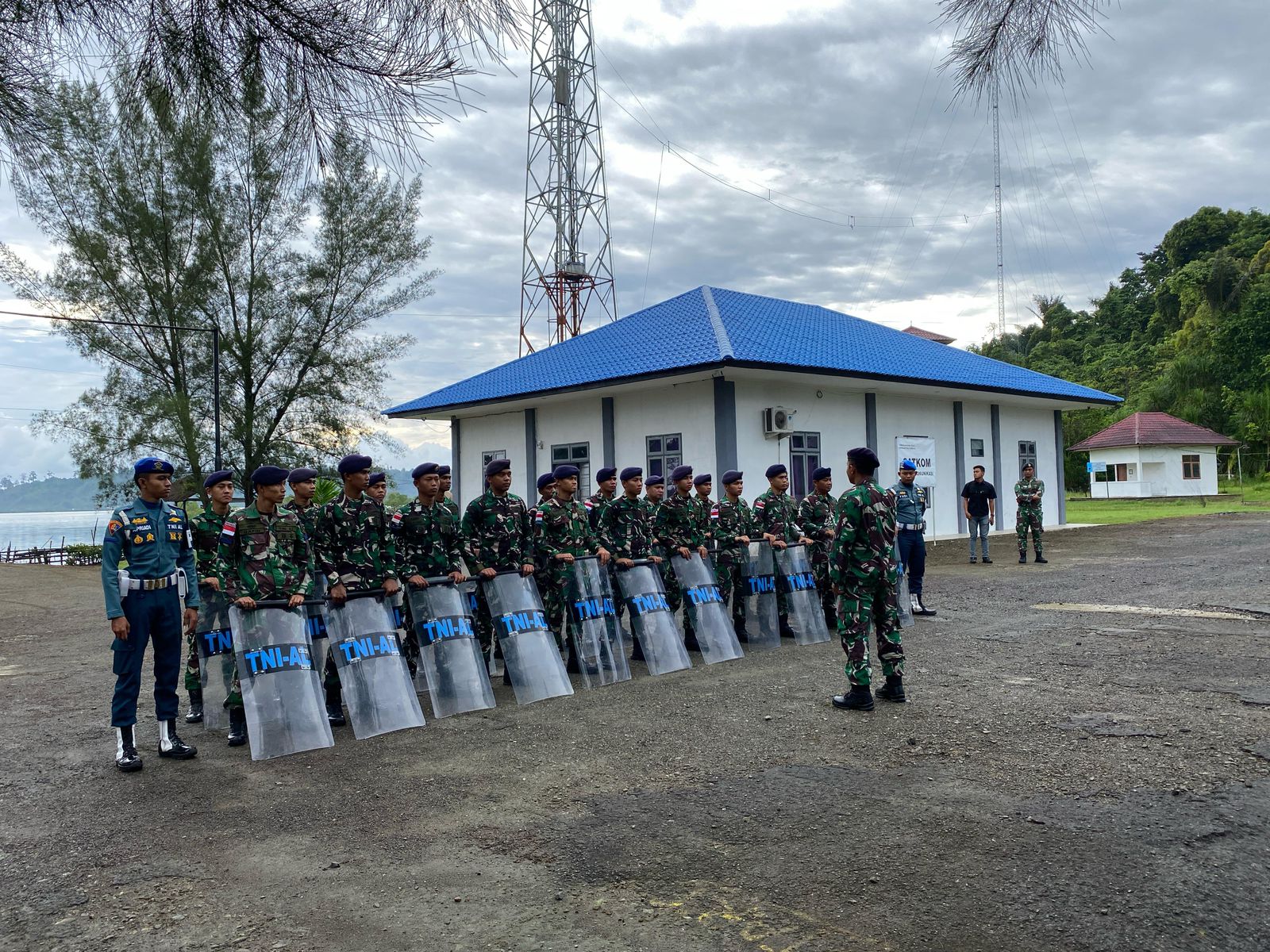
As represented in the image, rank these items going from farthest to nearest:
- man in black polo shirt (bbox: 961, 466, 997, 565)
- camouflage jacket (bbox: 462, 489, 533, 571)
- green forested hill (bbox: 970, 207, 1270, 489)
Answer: green forested hill (bbox: 970, 207, 1270, 489)
man in black polo shirt (bbox: 961, 466, 997, 565)
camouflage jacket (bbox: 462, 489, 533, 571)

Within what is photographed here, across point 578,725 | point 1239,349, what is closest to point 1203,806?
point 578,725

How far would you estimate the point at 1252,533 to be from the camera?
19.5 meters

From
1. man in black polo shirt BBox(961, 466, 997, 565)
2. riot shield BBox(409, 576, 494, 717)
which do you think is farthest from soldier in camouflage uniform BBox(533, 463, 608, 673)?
man in black polo shirt BBox(961, 466, 997, 565)

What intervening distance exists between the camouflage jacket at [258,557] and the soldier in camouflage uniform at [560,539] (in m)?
2.13

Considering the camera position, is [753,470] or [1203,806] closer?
[1203,806]

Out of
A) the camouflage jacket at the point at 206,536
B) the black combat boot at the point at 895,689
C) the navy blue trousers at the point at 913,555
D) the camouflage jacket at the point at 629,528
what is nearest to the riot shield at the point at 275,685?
the camouflage jacket at the point at 206,536

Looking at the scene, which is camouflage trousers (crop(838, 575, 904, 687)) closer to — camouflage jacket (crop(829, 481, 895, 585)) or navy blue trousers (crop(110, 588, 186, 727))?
camouflage jacket (crop(829, 481, 895, 585))

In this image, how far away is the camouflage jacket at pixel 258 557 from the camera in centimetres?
575

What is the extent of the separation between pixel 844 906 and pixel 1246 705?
13.3 ft

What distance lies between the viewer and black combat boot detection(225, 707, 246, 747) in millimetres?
5703

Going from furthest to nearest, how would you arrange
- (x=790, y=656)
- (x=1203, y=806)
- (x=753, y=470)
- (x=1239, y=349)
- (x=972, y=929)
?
(x=1239, y=349), (x=753, y=470), (x=790, y=656), (x=1203, y=806), (x=972, y=929)

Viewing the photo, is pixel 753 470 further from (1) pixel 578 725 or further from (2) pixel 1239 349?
(2) pixel 1239 349

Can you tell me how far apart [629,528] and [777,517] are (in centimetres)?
175

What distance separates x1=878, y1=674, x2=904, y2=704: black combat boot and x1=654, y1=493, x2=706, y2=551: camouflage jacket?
8.65 ft
